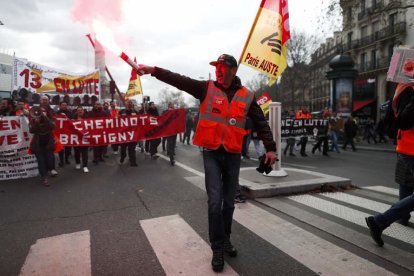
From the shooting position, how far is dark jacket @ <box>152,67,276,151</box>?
339 cm

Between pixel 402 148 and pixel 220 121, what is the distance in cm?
216

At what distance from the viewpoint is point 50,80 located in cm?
1419

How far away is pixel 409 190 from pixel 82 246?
395cm

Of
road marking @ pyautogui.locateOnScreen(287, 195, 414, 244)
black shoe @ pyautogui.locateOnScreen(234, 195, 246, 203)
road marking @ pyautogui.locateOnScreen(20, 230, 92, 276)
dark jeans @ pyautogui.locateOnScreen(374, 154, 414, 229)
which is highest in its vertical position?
dark jeans @ pyautogui.locateOnScreen(374, 154, 414, 229)

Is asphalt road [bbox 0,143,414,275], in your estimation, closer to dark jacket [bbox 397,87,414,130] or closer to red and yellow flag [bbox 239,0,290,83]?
dark jacket [bbox 397,87,414,130]

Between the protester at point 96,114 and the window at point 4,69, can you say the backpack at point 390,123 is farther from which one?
the window at point 4,69

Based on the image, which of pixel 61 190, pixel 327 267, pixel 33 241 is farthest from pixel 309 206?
pixel 61 190

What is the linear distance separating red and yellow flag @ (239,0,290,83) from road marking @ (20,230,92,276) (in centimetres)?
454

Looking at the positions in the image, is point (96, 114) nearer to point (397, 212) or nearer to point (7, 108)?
point (7, 108)

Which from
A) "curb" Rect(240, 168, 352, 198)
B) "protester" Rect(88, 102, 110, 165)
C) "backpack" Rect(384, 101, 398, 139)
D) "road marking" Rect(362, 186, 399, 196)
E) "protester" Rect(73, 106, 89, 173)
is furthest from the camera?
"protester" Rect(88, 102, 110, 165)

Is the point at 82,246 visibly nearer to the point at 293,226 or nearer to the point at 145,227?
the point at 145,227

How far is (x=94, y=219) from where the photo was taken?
479 centimetres

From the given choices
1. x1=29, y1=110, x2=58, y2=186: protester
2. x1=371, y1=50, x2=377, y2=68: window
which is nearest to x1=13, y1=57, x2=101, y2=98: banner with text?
x1=29, y1=110, x2=58, y2=186: protester

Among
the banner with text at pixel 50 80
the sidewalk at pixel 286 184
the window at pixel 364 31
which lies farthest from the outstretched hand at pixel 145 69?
the window at pixel 364 31
